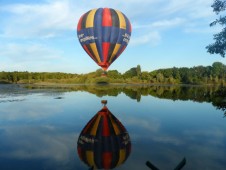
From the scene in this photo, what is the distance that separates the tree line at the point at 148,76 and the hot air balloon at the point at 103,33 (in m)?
91.8

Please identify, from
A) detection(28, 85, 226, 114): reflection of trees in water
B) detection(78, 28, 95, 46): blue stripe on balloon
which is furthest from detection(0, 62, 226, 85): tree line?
detection(78, 28, 95, 46): blue stripe on balloon

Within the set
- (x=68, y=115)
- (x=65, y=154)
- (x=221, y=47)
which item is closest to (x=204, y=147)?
(x=65, y=154)

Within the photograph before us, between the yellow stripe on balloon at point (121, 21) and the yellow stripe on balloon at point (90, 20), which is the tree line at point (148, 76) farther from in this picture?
the yellow stripe on balloon at point (90, 20)

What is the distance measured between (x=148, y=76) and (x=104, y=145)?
13170cm

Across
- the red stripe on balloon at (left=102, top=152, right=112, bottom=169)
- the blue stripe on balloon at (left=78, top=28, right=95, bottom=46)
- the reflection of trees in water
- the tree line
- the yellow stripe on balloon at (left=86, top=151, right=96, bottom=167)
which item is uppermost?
the blue stripe on balloon at (left=78, top=28, right=95, bottom=46)

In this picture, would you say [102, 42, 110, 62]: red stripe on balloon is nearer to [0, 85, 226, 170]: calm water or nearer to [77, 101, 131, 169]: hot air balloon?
[0, 85, 226, 170]: calm water

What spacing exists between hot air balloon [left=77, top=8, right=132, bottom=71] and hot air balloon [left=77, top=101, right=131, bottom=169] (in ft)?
A: 47.3

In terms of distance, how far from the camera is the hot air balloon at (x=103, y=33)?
116ft

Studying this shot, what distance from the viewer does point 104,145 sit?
1705cm

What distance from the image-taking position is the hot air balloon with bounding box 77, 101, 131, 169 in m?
14.1

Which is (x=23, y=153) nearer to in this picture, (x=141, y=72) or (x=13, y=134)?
(x=13, y=134)

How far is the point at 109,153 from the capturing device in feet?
50.8

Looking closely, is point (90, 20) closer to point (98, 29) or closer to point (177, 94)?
point (98, 29)

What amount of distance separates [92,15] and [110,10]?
2379 millimetres
